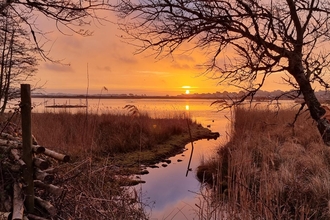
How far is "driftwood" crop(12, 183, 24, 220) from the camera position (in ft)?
10.4

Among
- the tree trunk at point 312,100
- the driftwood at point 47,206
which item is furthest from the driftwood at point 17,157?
the tree trunk at point 312,100

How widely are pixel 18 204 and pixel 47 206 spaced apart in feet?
0.98

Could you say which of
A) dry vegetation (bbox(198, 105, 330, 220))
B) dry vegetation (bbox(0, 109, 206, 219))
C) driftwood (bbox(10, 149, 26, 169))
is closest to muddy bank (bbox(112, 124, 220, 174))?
dry vegetation (bbox(0, 109, 206, 219))

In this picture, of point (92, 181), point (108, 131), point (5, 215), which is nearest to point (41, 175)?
point (5, 215)

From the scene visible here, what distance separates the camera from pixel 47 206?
11.5 ft

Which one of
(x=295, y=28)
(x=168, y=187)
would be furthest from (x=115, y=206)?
(x=295, y=28)

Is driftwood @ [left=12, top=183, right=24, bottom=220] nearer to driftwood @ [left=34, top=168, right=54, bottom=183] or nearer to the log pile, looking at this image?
the log pile

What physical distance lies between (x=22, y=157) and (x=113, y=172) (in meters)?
2.85

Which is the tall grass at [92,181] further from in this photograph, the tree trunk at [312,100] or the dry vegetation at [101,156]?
the tree trunk at [312,100]

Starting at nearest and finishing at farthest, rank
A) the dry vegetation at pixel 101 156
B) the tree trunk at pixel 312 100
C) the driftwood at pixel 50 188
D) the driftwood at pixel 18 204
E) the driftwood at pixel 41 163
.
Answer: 1. the driftwood at pixel 18 204
2. the driftwood at pixel 41 163
3. the driftwood at pixel 50 188
4. the dry vegetation at pixel 101 156
5. the tree trunk at pixel 312 100

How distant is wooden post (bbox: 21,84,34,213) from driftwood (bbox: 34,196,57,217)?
105 mm

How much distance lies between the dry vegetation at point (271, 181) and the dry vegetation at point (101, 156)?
3.45 feet

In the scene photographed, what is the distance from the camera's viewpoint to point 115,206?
4.57 meters

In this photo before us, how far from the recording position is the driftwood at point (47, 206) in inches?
138
